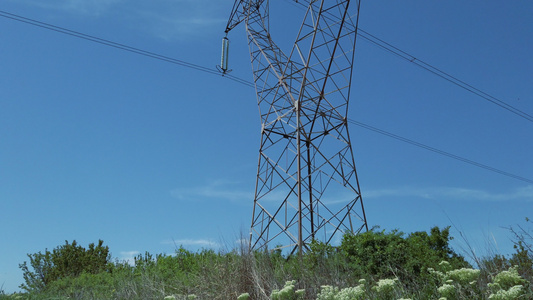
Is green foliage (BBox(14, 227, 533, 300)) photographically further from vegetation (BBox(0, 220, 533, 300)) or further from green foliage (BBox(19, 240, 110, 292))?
green foliage (BBox(19, 240, 110, 292))

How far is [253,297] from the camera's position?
26.8 ft

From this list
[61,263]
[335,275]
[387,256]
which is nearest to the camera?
[335,275]

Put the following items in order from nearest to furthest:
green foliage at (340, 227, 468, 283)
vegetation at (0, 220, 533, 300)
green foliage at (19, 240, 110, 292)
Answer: vegetation at (0, 220, 533, 300), green foliage at (340, 227, 468, 283), green foliage at (19, 240, 110, 292)

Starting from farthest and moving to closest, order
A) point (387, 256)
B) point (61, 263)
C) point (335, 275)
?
point (61, 263) < point (387, 256) < point (335, 275)

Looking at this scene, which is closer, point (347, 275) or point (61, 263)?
point (347, 275)

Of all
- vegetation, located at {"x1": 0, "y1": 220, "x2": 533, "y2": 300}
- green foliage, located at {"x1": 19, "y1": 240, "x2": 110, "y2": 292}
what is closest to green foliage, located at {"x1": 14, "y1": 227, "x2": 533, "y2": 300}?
vegetation, located at {"x1": 0, "y1": 220, "x2": 533, "y2": 300}

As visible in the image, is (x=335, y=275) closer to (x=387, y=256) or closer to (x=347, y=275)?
(x=347, y=275)

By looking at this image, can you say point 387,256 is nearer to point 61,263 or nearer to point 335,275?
point 335,275

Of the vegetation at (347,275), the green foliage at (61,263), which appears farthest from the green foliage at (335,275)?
the green foliage at (61,263)

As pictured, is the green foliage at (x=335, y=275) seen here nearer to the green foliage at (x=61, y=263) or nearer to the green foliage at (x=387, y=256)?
the green foliage at (x=387, y=256)

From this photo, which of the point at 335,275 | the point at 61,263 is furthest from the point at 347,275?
the point at 61,263

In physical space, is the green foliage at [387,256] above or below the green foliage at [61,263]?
below

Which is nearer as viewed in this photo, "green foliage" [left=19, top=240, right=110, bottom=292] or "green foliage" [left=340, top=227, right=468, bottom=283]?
"green foliage" [left=340, top=227, right=468, bottom=283]

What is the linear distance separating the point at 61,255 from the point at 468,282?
2141cm
